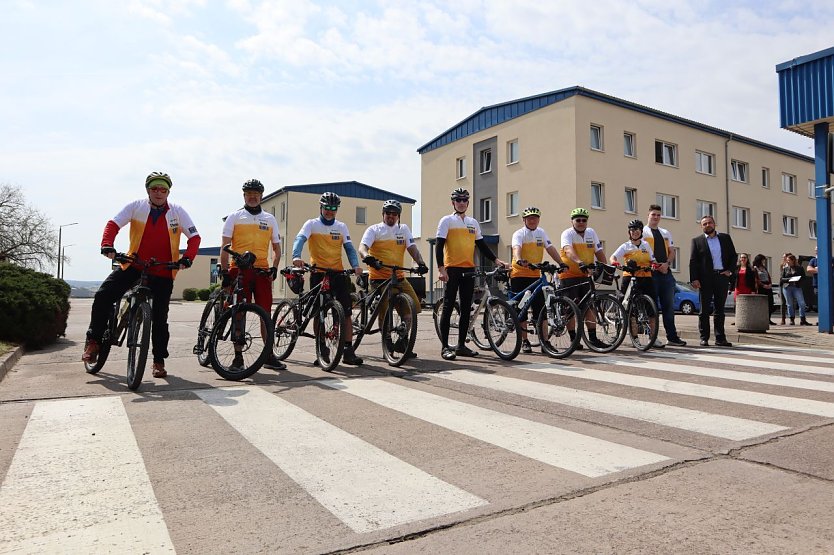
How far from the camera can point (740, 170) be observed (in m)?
36.4

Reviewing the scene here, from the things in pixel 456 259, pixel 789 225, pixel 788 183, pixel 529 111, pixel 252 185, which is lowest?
pixel 456 259

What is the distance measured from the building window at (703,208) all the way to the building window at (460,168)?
1283cm

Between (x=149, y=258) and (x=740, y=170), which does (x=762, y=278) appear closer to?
(x=149, y=258)

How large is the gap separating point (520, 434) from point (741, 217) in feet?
123

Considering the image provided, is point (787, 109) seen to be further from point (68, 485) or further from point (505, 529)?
point (68, 485)

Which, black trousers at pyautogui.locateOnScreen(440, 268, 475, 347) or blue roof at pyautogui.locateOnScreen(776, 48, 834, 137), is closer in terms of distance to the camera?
black trousers at pyautogui.locateOnScreen(440, 268, 475, 347)

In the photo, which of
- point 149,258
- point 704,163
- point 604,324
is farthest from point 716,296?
point 704,163

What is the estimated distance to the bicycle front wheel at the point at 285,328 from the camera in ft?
23.6

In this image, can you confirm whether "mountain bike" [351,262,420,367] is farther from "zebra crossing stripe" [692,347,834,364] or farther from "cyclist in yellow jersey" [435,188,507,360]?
"zebra crossing stripe" [692,347,834,364]

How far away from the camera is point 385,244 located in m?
7.81

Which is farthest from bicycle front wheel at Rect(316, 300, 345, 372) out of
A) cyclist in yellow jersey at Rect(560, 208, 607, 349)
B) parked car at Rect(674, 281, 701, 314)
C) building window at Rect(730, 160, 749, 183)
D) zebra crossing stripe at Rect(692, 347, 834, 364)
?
building window at Rect(730, 160, 749, 183)

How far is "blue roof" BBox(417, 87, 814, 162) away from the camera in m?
29.6

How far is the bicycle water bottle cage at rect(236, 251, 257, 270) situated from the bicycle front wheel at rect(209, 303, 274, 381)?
0.46m

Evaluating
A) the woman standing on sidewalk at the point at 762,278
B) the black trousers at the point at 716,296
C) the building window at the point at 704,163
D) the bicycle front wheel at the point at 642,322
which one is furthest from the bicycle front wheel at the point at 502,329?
the building window at the point at 704,163
